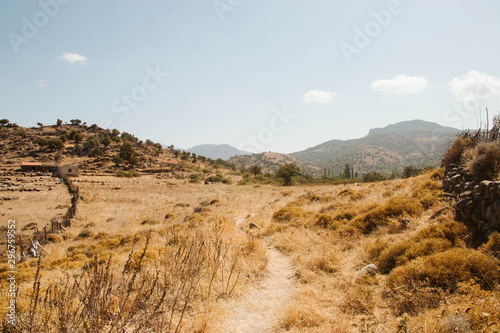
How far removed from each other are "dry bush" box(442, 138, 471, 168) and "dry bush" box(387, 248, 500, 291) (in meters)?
7.33

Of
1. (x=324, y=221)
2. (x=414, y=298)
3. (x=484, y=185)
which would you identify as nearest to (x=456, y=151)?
(x=484, y=185)

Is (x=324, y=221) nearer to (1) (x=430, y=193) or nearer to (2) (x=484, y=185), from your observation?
(1) (x=430, y=193)

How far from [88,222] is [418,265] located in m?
24.0

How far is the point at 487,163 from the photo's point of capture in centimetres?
707

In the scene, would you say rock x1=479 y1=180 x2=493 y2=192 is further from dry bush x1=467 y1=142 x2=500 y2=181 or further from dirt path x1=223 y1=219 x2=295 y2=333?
dirt path x1=223 y1=219 x2=295 y2=333

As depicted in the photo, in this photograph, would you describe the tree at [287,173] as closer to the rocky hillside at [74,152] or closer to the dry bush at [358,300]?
the dry bush at [358,300]

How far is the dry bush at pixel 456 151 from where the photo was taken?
10.3 metres

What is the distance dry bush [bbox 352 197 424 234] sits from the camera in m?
9.41

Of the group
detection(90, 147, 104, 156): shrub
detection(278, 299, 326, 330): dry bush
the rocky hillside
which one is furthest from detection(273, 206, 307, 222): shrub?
detection(90, 147, 104, 156): shrub

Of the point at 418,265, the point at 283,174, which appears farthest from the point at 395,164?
the point at 418,265

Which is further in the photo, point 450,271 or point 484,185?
point 484,185

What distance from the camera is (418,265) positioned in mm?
5348

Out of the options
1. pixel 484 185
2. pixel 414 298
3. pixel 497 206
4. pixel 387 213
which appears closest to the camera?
pixel 414 298

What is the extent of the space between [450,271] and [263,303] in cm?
407
